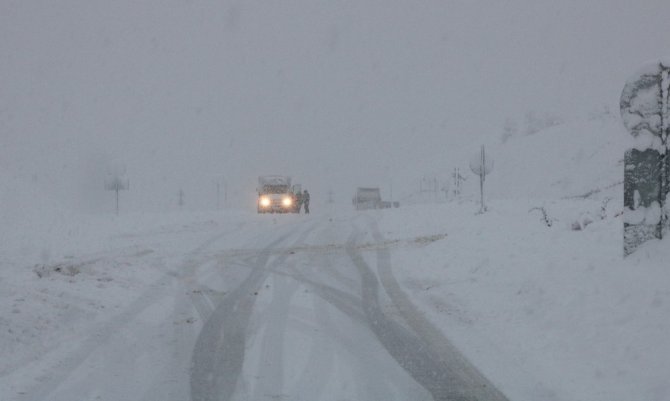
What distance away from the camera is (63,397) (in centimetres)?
477

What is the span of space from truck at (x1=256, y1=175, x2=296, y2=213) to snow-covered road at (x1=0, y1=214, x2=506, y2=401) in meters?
22.1

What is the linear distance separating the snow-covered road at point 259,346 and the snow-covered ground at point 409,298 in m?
0.04

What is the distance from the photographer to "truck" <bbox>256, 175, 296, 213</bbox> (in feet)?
112

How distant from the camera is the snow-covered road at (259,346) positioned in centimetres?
496

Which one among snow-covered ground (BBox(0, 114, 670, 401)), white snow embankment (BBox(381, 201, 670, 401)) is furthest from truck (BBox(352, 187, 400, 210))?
white snow embankment (BBox(381, 201, 670, 401))

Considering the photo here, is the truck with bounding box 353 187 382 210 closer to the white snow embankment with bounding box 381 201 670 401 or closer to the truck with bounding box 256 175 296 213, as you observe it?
the truck with bounding box 256 175 296 213

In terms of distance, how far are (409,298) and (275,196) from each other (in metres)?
25.7

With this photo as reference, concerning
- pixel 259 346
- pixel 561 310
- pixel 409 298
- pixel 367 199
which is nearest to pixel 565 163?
pixel 367 199

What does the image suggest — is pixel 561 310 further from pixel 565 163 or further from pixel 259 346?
pixel 565 163

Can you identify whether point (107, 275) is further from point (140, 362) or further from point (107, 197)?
point (107, 197)

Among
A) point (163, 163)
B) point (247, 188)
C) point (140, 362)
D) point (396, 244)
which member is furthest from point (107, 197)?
point (140, 362)

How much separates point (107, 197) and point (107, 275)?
106110 millimetres

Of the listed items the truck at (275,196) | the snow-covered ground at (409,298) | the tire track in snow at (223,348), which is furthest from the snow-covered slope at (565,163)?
the tire track in snow at (223,348)

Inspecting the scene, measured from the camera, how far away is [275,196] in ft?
112
